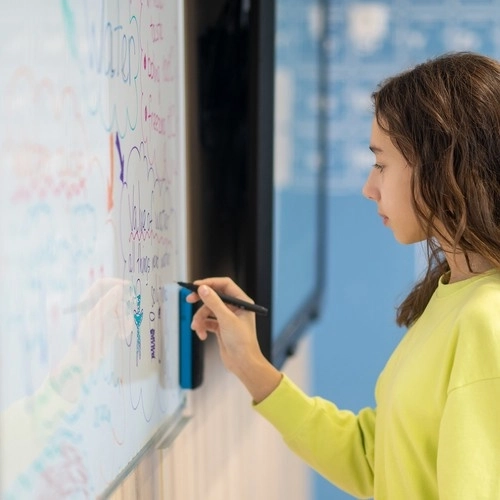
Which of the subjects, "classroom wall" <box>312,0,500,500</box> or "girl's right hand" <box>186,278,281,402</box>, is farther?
"classroom wall" <box>312,0,500,500</box>

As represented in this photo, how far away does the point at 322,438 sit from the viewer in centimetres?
114

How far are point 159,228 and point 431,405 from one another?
39 centimetres

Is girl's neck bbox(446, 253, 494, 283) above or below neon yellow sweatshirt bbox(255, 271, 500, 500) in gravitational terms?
above

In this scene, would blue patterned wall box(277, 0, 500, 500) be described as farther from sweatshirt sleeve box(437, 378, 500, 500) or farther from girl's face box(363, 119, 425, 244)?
sweatshirt sleeve box(437, 378, 500, 500)

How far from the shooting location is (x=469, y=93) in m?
0.91

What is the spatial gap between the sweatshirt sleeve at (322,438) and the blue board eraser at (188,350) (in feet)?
0.34

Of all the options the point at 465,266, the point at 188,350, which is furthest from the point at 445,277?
the point at 188,350

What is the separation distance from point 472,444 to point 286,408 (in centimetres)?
38

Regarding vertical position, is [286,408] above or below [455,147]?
below

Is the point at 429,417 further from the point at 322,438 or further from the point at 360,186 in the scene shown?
the point at 360,186

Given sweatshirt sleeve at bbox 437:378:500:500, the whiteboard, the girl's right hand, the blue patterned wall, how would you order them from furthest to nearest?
the blue patterned wall, the girl's right hand, sweatshirt sleeve at bbox 437:378:500:500, the whiteboard

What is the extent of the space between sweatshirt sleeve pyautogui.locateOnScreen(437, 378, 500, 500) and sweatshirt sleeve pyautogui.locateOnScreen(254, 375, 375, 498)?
32cm

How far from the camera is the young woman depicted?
32.0 inches

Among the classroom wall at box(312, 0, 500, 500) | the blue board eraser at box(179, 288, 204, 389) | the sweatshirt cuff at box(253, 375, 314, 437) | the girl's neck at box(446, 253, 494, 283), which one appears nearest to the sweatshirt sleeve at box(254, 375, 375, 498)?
the sweatshirt cuff at box(253, 375, 314, 437)
